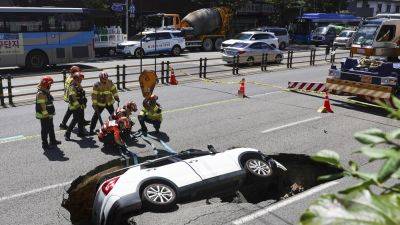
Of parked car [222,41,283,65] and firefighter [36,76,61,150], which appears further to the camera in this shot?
parked car [222,41,283,65]

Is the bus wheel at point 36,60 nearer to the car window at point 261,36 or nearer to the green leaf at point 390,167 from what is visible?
the car window at point 261,36

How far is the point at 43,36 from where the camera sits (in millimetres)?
25000

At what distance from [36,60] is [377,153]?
25878mm

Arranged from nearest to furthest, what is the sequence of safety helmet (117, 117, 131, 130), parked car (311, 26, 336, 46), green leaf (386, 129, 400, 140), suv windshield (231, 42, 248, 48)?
green leaf (386, 129, 400, 140), safety helmet (117, 117, 131, 130), suv windshield (231, 42, 248, 48), parked car (311, 26, 336, 46)

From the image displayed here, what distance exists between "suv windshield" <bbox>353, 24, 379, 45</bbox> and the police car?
17274 millimetres

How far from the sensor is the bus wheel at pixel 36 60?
24.7 m

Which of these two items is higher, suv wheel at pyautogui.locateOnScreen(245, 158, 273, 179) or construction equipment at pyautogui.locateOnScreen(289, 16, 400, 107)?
construction equipment at pyautogui.locateOnScreen(289, 16, 400, 107)

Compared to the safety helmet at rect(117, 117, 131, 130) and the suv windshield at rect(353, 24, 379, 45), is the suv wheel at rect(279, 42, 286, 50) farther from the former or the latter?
the safety helmet at rect(117, 117, 131, 130)

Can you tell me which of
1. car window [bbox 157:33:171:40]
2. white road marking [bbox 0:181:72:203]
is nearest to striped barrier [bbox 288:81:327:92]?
white road marking [bbox 0:181:72:203]

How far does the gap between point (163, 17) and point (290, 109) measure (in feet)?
82.4

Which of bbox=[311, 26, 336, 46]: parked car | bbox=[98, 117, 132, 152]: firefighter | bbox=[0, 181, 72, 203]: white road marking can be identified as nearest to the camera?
bbox=[0, 181, 72, 203]: white road marking

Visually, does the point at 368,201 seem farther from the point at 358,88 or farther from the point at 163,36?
the point at 163,36

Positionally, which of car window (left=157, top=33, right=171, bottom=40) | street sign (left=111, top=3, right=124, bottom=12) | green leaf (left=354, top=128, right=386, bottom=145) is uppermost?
street sign (left=111, top=3, right=124, bottom=12)

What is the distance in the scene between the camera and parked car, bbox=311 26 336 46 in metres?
47.8
